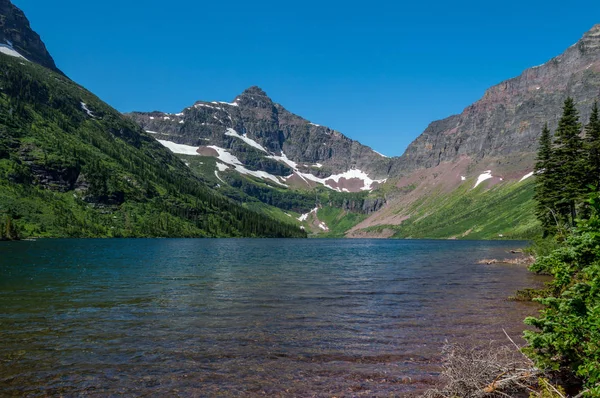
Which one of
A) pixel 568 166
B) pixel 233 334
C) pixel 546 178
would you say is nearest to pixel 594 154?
pixel 568 166

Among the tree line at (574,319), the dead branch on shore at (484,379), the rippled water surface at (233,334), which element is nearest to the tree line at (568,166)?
the rippled water surface at (233,334)

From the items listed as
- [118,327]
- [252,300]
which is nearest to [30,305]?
[118,327]

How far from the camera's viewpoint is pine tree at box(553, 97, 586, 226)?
184 feet

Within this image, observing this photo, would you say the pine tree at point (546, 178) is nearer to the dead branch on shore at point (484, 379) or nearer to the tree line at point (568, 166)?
the tree line at point (568, 166)

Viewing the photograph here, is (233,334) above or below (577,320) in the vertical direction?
below

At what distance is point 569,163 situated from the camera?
58.7 metres

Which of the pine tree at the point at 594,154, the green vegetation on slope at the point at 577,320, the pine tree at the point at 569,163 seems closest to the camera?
the green vegetation on slope at the point at 577,320

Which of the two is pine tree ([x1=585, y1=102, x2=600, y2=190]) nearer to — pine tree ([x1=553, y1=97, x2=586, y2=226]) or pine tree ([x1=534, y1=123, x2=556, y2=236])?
pine tree ([x1=553, y1=97, x2=586, y2=226])

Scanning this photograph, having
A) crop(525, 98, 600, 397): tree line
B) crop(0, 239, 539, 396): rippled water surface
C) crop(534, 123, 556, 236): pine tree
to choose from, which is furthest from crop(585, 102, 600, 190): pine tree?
crop(525, 98, 600, 397): tree line

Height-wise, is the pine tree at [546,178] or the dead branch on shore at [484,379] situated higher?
the pine tree at [546,178]

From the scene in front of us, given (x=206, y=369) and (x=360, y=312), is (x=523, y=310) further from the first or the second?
(x=206, y=369)

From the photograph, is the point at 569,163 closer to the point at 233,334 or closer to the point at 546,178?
the point at 546,178

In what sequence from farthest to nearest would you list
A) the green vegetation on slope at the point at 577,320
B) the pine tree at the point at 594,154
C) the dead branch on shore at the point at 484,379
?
the pine tree at the point at 594,154
the dead branch on shore at the point at 484,379
the green vegetation on slope at the point at 577,320

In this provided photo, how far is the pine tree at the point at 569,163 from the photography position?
184ft
